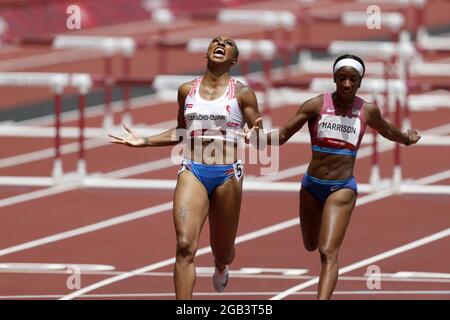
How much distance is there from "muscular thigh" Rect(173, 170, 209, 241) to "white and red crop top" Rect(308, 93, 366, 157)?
40.9 inches

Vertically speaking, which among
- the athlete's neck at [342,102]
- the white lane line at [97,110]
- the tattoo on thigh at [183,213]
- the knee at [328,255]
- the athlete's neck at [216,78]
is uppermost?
the white lane line at [97,110]

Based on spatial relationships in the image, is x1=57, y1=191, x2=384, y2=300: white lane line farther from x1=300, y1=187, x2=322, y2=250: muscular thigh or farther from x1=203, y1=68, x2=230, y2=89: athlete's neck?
x1=203, y1=68, x2=230, y2=89: athlete's neck

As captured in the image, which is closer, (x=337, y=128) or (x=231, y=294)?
(x=337, y=128)

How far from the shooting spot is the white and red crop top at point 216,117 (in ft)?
44.9

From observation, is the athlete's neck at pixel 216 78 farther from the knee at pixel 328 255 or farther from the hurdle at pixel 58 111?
the hurdle at pixel 58 111

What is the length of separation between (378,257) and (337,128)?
11.6 ft

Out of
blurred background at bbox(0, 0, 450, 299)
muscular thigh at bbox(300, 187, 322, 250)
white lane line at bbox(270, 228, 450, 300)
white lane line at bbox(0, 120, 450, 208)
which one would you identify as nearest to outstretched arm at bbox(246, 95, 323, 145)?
muscular thigh at bbox(300, 187, 322, 250)

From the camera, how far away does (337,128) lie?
13.6 meters

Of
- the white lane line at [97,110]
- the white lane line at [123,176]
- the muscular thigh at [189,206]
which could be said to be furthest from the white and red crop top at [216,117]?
the white lane line at [97,110]

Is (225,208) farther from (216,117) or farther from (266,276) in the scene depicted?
(266,276)

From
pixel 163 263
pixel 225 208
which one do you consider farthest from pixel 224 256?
pixel 163 263

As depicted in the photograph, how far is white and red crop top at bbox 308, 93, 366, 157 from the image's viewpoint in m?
13.6

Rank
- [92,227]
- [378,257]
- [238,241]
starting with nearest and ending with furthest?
[378,257]
[238,241]
[92,227]

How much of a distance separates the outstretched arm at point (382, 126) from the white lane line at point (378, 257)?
196 centimetres
